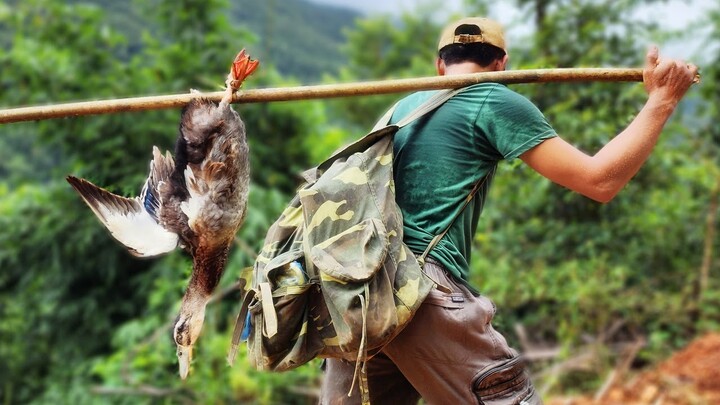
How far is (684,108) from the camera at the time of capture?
911 cm

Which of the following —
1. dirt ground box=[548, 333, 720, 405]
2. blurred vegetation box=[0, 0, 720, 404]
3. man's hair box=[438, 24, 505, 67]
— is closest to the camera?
man's hair box=[438, 24, 505, 67]

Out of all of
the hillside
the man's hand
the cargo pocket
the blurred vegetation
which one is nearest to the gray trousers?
the cargo pocket

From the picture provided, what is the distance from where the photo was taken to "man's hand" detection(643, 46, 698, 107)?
7.29 ft

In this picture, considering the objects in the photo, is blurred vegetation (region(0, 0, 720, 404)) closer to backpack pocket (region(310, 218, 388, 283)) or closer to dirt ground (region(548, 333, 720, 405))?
dirt ground (region(548, 333, 720, 405))

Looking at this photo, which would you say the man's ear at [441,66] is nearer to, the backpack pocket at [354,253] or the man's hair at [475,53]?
the man's hair at [475,53]

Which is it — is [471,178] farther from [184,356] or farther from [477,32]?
[184,356]

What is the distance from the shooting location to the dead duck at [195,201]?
7.66ft

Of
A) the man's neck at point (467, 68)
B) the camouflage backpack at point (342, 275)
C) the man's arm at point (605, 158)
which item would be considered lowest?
the camouflage backpack at point (342, 275)

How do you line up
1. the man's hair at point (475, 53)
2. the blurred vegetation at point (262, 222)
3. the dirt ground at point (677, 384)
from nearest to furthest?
the man's hair at point (475, 53) < the dirt ground at point (677, 384) < the blurred vegetation at point (262, 222)

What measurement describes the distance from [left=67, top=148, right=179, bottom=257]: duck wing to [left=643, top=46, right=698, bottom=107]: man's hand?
157 centimetres

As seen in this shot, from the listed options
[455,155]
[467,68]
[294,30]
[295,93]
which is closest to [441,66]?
[467,68]

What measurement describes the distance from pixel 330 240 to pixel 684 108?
8183mm

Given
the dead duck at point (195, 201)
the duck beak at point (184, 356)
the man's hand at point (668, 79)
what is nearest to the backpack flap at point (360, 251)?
the dead duck at point (195, 201)

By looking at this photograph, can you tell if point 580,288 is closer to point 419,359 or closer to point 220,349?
point 220,349
